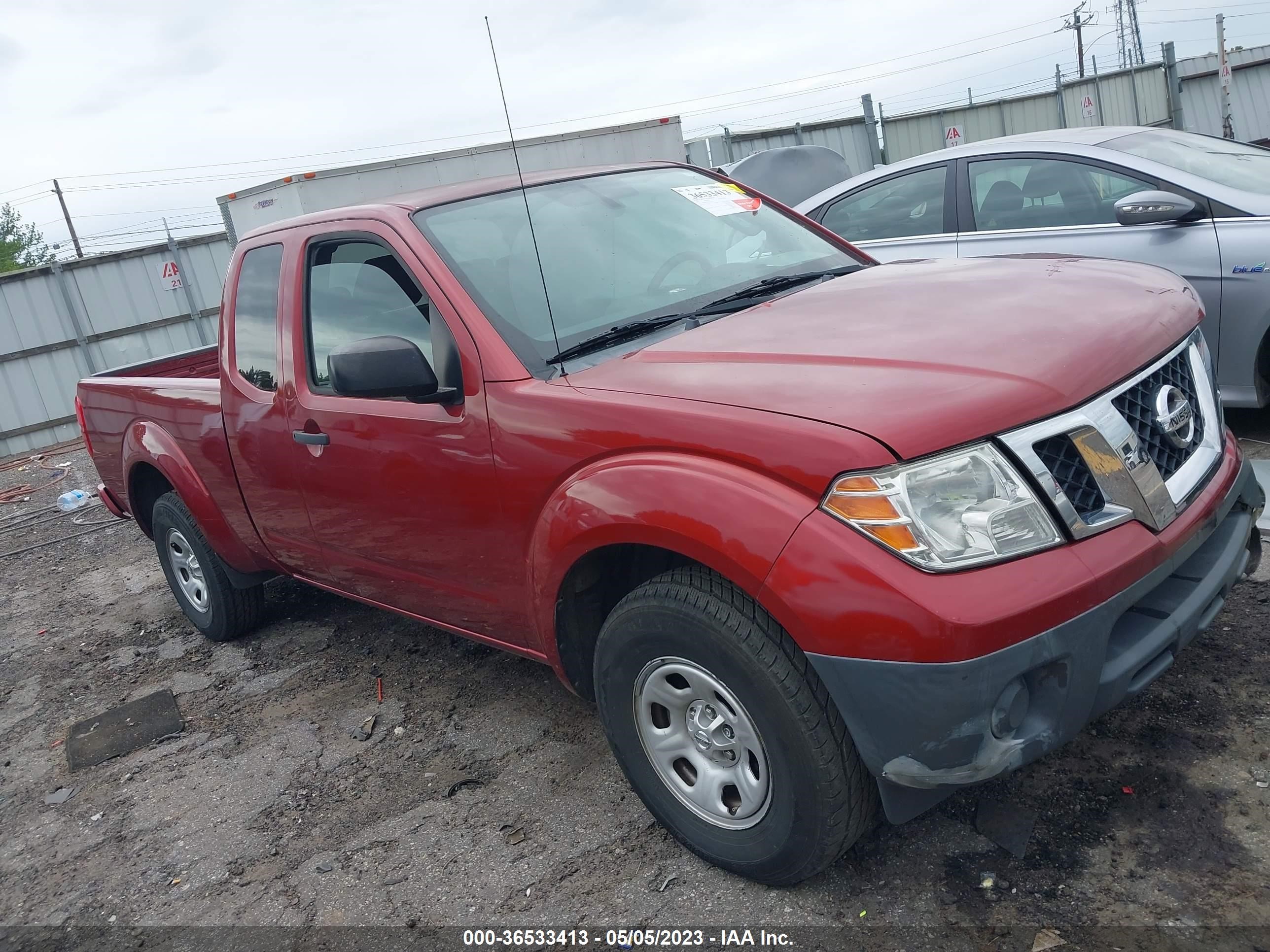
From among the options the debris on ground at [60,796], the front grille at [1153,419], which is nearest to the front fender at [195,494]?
the debris on ground at [60,796]

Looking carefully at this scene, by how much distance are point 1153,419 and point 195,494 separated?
3737mm

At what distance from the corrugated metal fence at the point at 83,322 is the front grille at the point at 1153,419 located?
15.6 metres

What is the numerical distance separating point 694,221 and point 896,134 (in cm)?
1880

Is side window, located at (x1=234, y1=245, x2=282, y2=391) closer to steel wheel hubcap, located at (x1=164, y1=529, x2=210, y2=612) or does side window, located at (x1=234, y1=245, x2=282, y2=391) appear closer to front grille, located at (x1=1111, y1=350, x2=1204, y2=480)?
steel wheel hubcap, located at (x1=164, y1=529, x2=210, y2=612)

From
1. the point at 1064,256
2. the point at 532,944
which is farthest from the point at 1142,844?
the point at 1064,256

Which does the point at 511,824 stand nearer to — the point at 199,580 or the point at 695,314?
the point at 695,314

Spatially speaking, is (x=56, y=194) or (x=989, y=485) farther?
(x=56, y=194)

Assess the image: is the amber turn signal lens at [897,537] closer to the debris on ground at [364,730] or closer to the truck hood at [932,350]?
the truck hood at [932,350]

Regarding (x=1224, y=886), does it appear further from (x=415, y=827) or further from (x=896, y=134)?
(x=896, y=134)

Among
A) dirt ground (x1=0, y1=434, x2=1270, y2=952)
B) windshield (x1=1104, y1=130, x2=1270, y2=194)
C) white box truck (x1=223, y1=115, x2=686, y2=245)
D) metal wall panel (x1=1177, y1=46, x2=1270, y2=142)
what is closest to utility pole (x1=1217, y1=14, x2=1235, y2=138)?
metal wall panel (x1=1177, y1=46, x2=1270, y2=142)

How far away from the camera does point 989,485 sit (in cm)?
205

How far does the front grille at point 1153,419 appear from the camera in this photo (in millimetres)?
2307

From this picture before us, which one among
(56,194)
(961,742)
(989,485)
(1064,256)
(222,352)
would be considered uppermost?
(56,194)

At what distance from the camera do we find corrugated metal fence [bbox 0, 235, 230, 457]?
15453 mm
